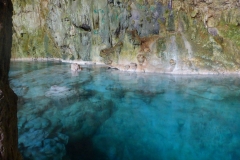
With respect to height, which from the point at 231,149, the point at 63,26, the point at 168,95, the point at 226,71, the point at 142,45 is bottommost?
the point at 231,149

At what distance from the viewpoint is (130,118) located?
12172 millimetres

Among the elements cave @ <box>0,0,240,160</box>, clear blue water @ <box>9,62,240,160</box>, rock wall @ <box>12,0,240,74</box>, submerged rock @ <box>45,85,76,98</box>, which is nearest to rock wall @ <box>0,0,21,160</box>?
cave @ <box>0,0,240,160</box>

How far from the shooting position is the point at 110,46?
95.9 ft

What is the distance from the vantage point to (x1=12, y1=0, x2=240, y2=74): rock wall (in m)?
22.9

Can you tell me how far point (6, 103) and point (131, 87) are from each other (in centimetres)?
1451

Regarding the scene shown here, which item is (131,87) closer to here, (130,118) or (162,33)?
(130,118)

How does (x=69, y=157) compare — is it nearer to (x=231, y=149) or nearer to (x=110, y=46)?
(x=231, y=149)

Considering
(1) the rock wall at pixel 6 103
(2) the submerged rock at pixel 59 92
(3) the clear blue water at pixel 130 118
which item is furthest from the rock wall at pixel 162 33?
(1) the rock wall at pixel 6 103

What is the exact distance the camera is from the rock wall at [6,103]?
138 inches

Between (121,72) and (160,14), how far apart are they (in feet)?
26.0

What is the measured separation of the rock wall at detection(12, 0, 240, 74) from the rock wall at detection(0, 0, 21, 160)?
19913 millimetres

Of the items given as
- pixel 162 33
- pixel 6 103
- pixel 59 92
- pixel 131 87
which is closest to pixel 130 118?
pixel 131 87

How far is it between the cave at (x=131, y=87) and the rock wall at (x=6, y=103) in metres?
0.02

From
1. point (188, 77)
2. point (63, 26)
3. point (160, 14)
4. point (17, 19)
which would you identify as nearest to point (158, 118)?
point (188, 77)
